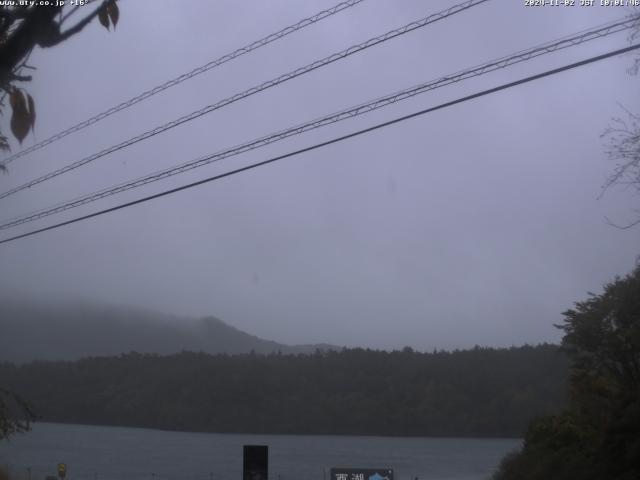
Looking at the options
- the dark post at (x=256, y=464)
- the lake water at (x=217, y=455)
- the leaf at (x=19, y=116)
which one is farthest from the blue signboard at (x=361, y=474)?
the leaf at (x=19, y=116)

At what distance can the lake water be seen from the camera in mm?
36875

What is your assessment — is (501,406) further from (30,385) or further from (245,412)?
(30,385)

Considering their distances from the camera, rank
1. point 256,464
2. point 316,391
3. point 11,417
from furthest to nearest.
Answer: point 316,391 → point 11,417 → point 256,464

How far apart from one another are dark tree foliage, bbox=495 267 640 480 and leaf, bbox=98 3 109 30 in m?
14.8

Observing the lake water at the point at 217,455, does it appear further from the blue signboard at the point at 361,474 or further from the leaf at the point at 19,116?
the leaf at the point at 19,116

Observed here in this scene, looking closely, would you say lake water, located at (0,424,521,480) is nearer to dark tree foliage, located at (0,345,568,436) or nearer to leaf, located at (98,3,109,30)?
dark tree foliage, located at (0,345,568,436)

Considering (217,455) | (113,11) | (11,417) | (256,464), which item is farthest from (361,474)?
(217,455)

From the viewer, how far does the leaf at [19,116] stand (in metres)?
3.69

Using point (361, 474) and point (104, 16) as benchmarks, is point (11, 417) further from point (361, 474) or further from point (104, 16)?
point (104, 16)

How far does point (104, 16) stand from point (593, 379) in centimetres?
2102

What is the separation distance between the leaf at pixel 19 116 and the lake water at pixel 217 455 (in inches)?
1182

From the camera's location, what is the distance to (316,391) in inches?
2473

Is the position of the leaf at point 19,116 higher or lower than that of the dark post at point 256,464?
higher

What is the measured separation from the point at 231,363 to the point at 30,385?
86.3ft
